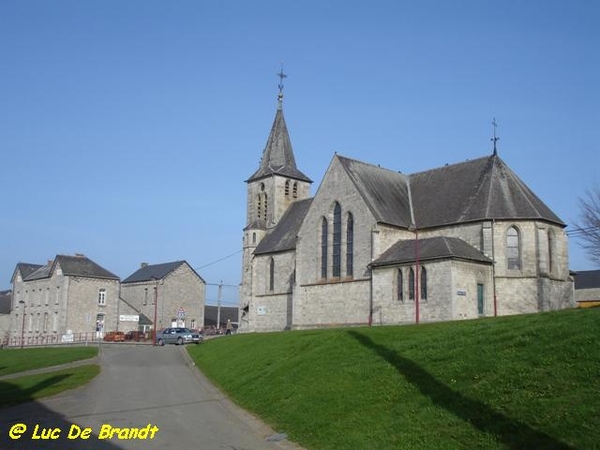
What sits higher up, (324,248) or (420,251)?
(324,248)

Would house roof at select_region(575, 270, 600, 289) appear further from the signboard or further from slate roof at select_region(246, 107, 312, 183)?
the signboard

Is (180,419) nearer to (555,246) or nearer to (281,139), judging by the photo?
(555,246)

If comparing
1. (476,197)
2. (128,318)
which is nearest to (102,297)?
(128,318)

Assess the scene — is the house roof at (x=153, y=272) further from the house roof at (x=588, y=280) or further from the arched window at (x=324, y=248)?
the house roof at (x=588, y=280)

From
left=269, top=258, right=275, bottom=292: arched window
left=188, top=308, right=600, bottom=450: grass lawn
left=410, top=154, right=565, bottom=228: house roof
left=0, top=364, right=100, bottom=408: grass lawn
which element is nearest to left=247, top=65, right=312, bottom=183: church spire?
left=269, top=258, right=275, bottom=292: arched window

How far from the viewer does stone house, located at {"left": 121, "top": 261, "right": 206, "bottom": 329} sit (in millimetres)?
77688

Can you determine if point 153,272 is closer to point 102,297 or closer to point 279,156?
point 102,297

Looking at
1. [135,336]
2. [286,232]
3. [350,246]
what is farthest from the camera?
[135,336]

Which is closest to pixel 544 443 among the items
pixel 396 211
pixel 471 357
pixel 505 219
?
pixel 471 357

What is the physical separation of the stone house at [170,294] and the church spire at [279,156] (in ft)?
69.7

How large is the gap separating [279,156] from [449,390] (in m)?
50.7

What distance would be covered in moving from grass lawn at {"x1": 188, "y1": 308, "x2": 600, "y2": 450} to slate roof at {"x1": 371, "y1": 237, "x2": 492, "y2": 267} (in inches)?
650

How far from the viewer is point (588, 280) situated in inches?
3187

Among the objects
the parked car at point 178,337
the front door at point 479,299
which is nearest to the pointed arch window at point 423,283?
the front door at point 479,299
